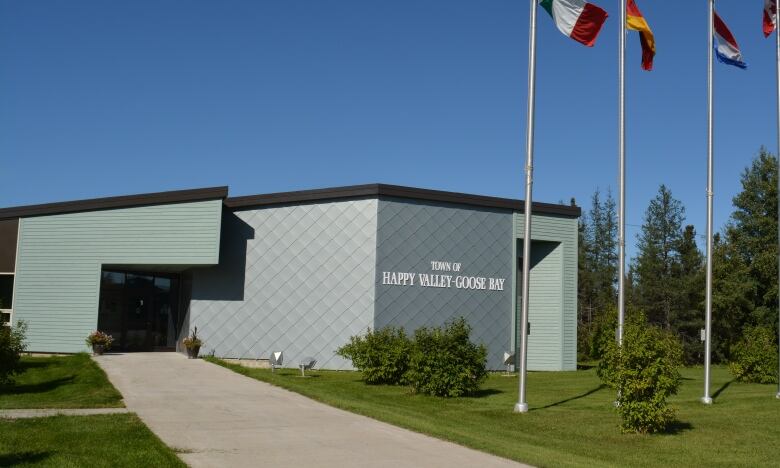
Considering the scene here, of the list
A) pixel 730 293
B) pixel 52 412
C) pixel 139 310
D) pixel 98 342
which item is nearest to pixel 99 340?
pixel 98 342

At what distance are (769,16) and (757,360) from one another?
30.8 ft

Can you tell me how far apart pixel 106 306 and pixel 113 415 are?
56.0ft

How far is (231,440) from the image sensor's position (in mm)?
11031

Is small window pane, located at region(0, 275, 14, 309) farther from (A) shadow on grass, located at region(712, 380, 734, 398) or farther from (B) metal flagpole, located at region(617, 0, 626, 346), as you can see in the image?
(A) shadow on grass, located at region(712, 380, 734, 398)

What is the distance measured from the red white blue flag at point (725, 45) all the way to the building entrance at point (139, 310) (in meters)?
21.7

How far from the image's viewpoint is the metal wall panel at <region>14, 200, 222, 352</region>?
2691 cm

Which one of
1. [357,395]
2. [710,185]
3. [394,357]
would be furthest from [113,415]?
[710,185]

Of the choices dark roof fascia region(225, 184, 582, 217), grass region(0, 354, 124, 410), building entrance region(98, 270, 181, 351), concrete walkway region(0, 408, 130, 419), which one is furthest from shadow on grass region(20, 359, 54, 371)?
concrete walkway region(0, 408, 130, 419)

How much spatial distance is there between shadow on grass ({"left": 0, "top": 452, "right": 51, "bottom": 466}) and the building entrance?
1998cm

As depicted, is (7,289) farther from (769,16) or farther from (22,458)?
(769,16)

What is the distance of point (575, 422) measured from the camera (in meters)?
14.4

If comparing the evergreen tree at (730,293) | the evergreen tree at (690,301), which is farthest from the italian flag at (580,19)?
the evergreen tree at (690,301)

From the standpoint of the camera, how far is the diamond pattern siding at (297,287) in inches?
1053

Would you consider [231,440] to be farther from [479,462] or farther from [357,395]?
[357,395]
